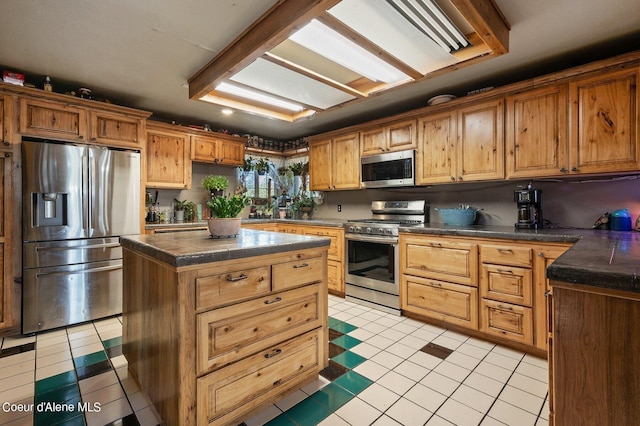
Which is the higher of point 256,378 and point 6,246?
point 6,246

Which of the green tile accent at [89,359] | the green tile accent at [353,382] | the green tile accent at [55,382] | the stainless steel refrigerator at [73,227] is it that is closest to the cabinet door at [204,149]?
the stainless steel refrigerator at [73,227]

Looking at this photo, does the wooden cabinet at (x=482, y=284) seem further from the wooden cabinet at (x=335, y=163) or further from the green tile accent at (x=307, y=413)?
the green tile accent at (x=307, y=413)

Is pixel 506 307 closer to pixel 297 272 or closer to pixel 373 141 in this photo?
pixel 297 272

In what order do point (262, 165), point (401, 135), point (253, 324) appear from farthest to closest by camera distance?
point (262, 165), point (401, 135), point (253, 324)

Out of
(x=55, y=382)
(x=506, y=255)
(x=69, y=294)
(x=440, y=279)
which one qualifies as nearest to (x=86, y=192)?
(x=69, y=294)

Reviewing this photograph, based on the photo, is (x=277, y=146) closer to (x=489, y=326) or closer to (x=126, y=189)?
(x=126, y=189)

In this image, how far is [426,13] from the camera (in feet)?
5.76

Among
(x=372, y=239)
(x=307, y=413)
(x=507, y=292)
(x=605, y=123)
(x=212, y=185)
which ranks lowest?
(x=307, y=413)

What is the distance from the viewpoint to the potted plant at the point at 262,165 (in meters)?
5.06

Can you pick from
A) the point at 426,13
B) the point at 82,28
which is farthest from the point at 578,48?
the point at 82,28

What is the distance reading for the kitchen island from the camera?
1.35m

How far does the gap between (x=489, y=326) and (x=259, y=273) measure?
2.08 m

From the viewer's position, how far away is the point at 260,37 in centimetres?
196

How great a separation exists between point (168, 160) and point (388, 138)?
285 centimetres
